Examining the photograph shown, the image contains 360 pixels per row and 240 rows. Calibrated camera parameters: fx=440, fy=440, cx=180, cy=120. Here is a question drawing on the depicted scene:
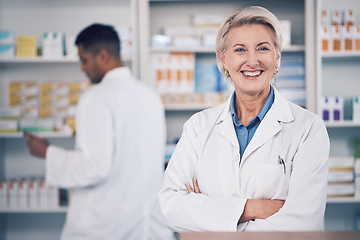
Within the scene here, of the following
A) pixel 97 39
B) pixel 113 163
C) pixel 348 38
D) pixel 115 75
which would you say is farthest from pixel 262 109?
Answer: pixel 348 38

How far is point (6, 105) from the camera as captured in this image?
3.54m

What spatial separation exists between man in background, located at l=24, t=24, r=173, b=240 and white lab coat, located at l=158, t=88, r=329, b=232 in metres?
0.54

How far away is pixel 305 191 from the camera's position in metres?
1.35

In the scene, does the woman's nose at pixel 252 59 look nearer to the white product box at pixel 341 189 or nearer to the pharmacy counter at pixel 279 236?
the pharmacy counter at pixel 279 236

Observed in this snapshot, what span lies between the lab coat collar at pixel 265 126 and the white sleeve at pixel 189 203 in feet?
0.38

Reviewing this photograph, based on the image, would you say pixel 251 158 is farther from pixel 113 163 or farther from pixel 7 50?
pixel 7 50

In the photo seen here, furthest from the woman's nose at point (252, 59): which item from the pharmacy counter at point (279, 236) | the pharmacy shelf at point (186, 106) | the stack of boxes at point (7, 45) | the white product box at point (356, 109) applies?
the stack of boxes at point (7, 45)

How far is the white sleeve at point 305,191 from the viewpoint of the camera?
53.2 inches

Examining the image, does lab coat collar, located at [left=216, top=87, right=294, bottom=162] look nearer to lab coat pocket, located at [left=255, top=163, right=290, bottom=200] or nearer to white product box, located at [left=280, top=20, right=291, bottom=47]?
lab coat pocket, located at [left=255, top=163, right=290, bottom=200]

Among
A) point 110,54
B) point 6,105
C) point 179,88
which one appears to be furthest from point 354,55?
point 6,105

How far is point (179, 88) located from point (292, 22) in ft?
3.57

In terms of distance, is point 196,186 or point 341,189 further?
point 341,189

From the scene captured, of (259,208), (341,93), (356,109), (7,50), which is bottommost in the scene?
(259,208)

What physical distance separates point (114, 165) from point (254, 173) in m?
0.82
